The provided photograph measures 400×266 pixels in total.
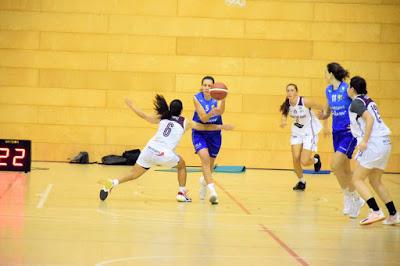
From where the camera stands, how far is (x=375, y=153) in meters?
8.53

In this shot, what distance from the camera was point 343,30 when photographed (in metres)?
17.8

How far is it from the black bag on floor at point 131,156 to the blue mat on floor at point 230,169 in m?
1.70

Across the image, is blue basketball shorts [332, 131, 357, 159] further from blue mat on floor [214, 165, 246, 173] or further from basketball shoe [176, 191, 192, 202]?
blue mat on floor [214, 165, 246, 173]

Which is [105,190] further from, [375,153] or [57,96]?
[57,96]

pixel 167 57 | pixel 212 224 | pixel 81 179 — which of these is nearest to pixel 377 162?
pixel 212 224

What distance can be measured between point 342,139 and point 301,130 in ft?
12.0

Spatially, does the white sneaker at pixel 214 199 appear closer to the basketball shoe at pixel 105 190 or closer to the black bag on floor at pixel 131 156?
the basketball shoe at pixel 105 190

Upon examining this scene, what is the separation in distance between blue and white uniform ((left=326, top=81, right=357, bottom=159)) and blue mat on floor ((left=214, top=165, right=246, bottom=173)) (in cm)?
678

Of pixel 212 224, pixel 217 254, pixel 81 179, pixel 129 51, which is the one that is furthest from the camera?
pixel 129 51

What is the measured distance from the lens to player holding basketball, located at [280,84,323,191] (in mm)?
13086

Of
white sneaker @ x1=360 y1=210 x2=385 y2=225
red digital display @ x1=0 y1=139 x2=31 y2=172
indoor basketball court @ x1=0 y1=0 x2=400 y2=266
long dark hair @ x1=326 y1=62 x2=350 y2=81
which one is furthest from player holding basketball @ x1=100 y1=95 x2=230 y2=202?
indoor basketball court @ x1=0 y1=0 x2=400 y2=266

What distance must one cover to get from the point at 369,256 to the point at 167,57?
38.0ft

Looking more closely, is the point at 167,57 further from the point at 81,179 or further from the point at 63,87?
the point at 81,179

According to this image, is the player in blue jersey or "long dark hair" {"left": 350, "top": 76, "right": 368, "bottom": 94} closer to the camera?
"long dark hair" {"left": 350, "top": 76, "right": 368, "bottom": 94}
